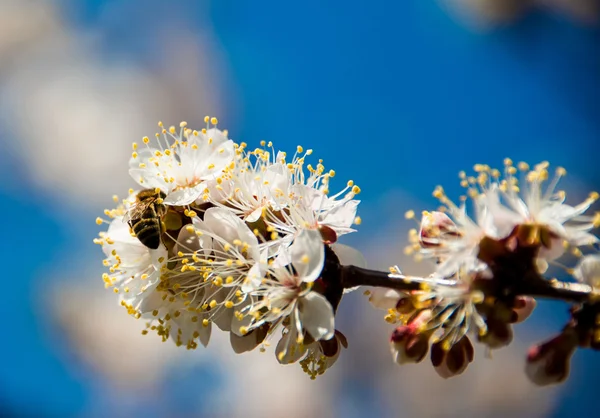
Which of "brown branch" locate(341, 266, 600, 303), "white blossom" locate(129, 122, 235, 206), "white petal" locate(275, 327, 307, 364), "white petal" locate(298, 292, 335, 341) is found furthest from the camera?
"white blossom" locate(129, 122, 235, 206)

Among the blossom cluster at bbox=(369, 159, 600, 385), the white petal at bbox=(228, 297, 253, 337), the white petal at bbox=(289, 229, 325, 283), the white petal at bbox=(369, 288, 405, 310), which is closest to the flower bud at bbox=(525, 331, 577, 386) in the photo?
the blossom cluster at bbox=(369, 159, 600, 385)

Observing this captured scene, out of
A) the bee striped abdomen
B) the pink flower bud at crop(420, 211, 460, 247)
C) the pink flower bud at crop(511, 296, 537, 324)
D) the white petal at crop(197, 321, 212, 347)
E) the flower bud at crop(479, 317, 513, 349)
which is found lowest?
the flower bud at crop(479, 317, 513, 349)

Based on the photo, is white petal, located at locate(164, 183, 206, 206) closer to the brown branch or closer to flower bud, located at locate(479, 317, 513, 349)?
the brown branch

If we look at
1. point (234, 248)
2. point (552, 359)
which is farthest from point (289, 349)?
point (552, 359)

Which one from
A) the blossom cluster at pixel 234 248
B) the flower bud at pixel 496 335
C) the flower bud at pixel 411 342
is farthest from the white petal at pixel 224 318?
the flower bud at pixel 496 335

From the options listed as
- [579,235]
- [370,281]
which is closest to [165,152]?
[370,281]

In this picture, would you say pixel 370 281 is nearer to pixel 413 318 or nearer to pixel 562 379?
pixel 413 318

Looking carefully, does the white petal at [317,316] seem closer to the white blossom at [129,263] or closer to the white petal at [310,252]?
the white petal at [310,252]
